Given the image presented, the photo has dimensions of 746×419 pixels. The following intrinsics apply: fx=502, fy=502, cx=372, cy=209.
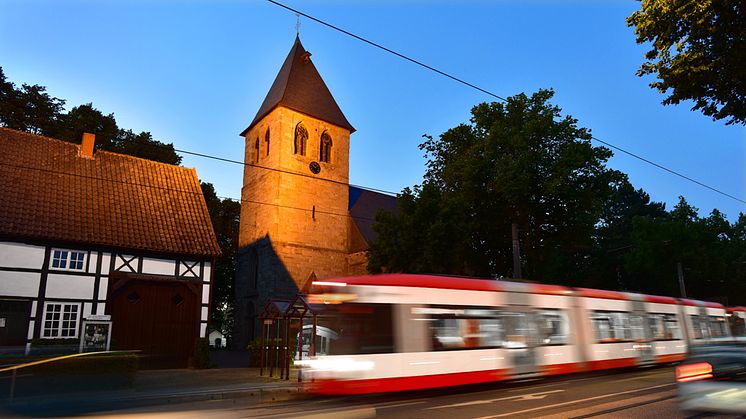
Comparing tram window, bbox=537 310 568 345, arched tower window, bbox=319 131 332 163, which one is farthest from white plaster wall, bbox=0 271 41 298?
arched tower window, bbox=319 131 332 163

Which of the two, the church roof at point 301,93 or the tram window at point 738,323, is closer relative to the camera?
the tram window at point 738,323

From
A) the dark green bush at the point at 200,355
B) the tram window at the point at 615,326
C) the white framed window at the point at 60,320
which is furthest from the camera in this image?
the dark green bush at the point at 200,355

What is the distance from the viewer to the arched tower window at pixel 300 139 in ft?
128

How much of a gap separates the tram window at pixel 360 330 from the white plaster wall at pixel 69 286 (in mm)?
14134

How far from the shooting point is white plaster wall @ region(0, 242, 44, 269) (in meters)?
18.7

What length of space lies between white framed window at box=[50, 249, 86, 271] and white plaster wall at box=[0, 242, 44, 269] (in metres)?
0.45

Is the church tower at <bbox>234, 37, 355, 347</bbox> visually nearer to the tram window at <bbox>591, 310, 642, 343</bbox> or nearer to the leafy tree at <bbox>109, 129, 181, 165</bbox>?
the leafy tree at <bbox>109, 129, 181, 165</bbox>

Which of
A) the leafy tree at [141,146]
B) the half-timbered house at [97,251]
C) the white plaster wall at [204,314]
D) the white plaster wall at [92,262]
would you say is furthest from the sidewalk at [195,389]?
the leafy tree at [141,146]

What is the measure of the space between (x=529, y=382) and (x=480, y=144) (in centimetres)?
1651

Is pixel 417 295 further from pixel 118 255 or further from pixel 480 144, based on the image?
pixel 480 144

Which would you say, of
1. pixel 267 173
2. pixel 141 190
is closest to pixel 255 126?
pixel 267 173

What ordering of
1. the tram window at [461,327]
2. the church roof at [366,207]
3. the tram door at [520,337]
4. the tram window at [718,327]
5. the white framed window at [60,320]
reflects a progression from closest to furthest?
the tram window at [461,327] < the tram door at [520,337] < the white framed window at [60,320] < the tram window at [718,327] < the church roof at [366,207]

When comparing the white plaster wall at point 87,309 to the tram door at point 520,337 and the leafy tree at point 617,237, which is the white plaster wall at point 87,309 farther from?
the leafy tree at point 617,237

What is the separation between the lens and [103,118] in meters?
34.8
